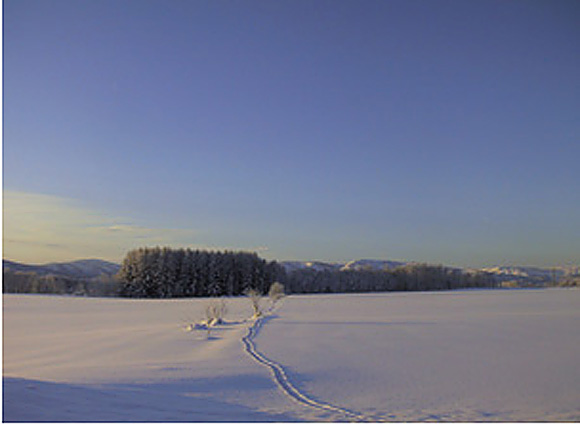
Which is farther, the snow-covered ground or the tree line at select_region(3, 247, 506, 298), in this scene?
the tree line at select_region(3, 247, 506, 298)

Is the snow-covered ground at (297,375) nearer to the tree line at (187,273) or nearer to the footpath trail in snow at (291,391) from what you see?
the footpath trail in snow at (291,391)

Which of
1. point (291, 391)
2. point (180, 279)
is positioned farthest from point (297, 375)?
point (180, 279)

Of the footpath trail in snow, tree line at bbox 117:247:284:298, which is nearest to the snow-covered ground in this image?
the footpath trail in snow

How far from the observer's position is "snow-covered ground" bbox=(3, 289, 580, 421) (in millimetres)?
6266

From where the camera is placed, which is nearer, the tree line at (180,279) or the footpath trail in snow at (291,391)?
the footpath trail in snow at (291,391)

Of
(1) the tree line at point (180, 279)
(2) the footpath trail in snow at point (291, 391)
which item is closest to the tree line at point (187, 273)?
(1) the tree line at point (180, 279)

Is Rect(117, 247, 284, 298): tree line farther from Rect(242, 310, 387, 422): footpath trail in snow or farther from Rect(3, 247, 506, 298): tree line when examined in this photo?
Rect(242, 310, 387, 422): footpath trail in snow

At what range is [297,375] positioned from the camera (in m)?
8.59

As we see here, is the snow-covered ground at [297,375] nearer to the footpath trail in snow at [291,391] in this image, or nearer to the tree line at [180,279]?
the footpath trail in snow at [291,391]

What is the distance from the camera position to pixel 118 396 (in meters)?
6.70

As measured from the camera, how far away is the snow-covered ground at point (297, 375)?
6.27m

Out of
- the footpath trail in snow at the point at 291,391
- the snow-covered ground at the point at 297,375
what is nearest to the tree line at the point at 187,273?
the snow-covered ground at the point at 297,375

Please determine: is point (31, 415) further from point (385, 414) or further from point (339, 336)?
point (339, 336)

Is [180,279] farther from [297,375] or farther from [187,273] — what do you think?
[297,375]
